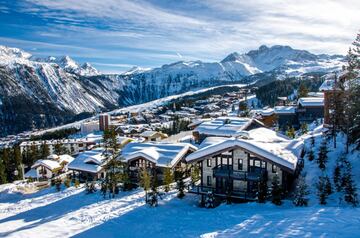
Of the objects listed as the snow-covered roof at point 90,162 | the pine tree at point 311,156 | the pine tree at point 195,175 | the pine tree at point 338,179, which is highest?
the pine tree at point 311,156

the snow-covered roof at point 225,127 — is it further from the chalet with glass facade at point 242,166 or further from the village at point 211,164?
the chalet with glass facade at point 242,166

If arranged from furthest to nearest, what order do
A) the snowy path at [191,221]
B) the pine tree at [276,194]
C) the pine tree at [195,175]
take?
the pine tree at [195,175] < the pine tree at [276,194] < the snowy path at [191,221]

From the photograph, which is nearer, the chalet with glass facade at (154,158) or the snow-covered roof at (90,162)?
the chalet with glass facade at (154,158)

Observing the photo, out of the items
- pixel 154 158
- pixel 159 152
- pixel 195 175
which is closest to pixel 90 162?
pixel 159 152

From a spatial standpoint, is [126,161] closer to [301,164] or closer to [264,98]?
[301,164]

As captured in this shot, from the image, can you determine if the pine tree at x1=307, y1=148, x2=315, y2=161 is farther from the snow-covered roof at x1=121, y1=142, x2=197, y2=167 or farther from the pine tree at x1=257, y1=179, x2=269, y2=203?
the snow-covered roof at x1=121, y1=142, x2=197, y2=167

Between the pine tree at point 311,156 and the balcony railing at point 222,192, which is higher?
the pine tree at point 311,156

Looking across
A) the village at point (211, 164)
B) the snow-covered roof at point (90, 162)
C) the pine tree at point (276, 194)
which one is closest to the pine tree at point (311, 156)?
the village at point (211, 164)
